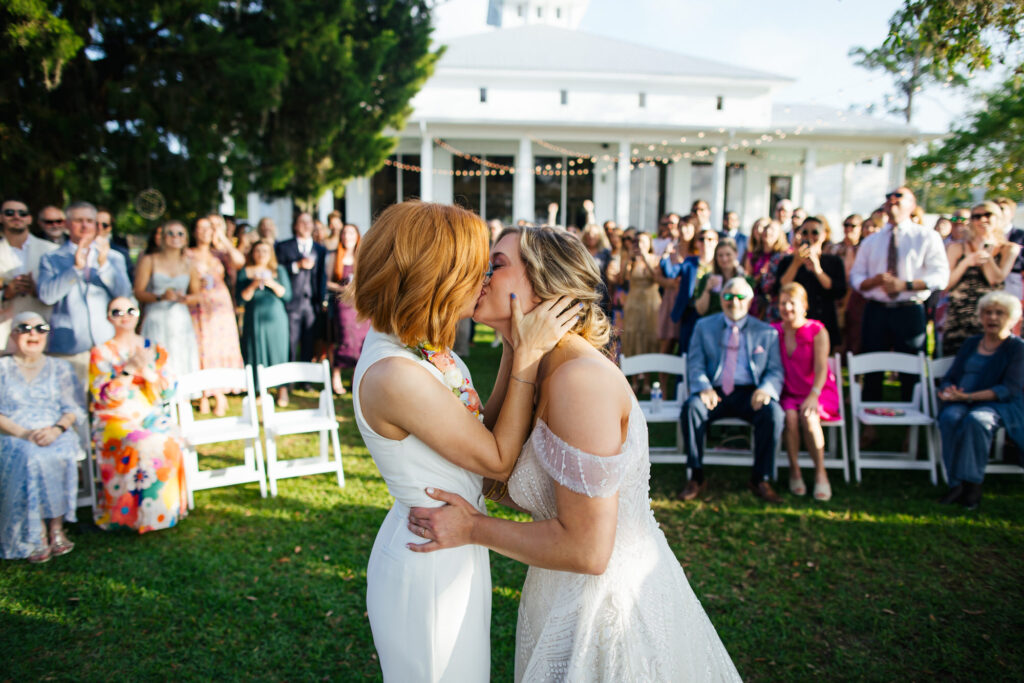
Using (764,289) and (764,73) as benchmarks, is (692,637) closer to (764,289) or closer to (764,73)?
(764,289)

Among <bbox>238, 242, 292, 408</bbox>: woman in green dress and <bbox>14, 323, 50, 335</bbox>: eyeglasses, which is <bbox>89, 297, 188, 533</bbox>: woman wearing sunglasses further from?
<bbox>238, 242, 292, 408</bbox>: woman in green dress

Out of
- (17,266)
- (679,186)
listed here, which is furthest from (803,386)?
(679,186)

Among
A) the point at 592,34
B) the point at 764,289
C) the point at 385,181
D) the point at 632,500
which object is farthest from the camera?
the point at 592,34

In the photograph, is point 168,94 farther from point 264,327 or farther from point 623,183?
point 623,183

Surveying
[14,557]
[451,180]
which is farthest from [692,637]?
[451,180]

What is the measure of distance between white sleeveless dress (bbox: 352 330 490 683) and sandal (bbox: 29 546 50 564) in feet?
11.9

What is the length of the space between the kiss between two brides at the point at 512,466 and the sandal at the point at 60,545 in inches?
142

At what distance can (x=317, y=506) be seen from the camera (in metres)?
5.16

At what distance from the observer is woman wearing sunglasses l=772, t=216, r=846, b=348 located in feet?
22.6

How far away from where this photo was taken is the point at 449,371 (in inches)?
76.3

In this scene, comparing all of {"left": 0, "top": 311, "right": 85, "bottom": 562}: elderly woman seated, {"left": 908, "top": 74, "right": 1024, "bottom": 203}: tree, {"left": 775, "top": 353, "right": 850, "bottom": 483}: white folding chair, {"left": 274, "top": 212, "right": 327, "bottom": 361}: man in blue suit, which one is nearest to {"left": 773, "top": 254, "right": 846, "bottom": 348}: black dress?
{"left": 775, "top": 353, "right": 850, "bottom": 483}: white folding chair

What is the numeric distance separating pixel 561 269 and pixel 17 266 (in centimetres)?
617

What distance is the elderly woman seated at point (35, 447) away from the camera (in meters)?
4.27

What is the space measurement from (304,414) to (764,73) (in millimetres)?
20902
